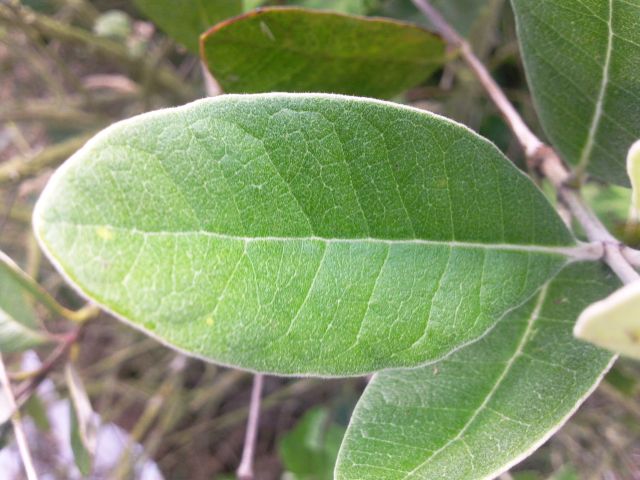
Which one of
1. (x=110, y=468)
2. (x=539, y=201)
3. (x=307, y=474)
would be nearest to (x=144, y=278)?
(x=539, y=201)

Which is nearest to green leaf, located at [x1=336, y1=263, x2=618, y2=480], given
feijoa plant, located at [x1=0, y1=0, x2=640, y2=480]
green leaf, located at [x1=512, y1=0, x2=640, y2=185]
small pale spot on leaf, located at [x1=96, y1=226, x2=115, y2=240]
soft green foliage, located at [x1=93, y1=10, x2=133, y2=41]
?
feijoa plant, located at [x1=0, y1=0, x2=640, y2=480]

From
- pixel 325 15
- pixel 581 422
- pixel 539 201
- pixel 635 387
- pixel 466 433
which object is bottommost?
pixel 581 422

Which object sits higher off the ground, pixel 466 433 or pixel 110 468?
pixel 466 433

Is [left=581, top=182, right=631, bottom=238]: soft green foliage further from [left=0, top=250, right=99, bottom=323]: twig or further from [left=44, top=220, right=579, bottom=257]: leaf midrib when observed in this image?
[left=0, top=250, right=99, bottom=323]: twig

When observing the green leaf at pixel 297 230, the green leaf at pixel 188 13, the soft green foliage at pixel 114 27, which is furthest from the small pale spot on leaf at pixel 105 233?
the soft green foliage at pixel 114 27

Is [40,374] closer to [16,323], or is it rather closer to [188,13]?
[16,323]

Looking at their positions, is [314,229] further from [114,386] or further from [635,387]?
[114,386]

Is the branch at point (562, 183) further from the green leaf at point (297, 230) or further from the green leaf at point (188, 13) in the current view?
the green leaf at point (188, 13)
